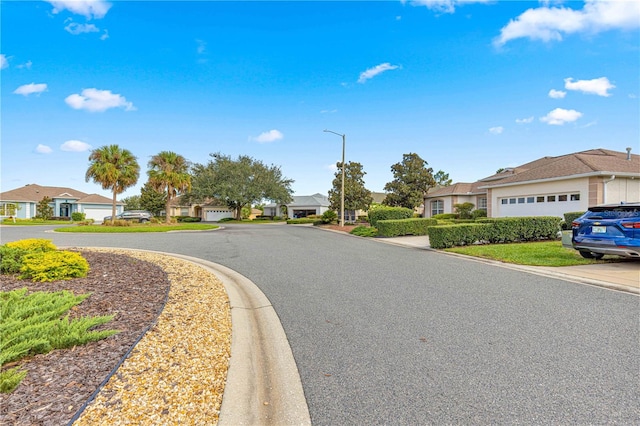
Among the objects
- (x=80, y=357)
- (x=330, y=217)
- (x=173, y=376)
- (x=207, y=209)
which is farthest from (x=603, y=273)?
(x=207, y=209)

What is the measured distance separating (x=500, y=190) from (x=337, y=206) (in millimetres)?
14947

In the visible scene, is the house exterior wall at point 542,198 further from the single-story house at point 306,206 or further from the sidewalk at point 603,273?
the single-story house at point 306,206

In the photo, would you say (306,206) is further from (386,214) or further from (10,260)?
(10,260)

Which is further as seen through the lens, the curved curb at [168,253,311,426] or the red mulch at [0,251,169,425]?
the curved curb at [168,253,311,426]

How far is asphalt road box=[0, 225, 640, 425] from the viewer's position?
2.35m

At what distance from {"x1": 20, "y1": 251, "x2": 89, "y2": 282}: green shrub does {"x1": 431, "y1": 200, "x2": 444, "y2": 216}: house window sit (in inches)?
1239

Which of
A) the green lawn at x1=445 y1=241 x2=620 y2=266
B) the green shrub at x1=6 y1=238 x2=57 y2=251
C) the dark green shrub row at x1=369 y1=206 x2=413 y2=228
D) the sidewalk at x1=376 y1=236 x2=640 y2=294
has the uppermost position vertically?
the dark green shrub row at x1=369 y1=206 x2=413 y2=228

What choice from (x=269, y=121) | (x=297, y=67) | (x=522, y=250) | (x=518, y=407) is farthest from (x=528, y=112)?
(x=518, y=407)

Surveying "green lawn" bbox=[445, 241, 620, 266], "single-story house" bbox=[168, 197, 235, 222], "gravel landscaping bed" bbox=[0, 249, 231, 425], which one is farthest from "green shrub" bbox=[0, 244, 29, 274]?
"single-story house" bbox=[168, 197, 235, 222]

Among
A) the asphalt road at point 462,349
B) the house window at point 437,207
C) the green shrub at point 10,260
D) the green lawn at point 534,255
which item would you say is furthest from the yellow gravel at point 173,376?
the house window at point 437,207

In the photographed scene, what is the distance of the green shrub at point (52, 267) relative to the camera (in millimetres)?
5551

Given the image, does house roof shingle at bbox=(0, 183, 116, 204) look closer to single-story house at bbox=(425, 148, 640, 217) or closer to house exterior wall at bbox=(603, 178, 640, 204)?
single-story house at bbox=(425, 148, 640, 217)

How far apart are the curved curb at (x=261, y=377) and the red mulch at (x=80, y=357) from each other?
103cm

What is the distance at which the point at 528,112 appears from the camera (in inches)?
648
